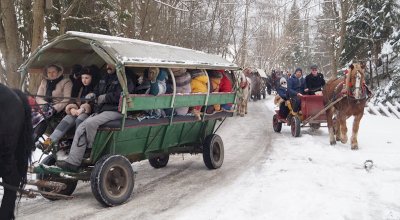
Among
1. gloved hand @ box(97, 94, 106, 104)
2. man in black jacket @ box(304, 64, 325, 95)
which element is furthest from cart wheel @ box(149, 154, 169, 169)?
man in black jacket @ box(304, 64, 325, 95)

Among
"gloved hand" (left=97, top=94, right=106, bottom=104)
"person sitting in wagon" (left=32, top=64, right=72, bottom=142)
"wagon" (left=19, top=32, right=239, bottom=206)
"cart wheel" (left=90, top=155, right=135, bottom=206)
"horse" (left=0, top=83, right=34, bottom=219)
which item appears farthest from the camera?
"person sitting in wagon" (left=32, top=64, right=72, bottom=142)

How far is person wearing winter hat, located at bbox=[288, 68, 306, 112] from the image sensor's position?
46.6 feet

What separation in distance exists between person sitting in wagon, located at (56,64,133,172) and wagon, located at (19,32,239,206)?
96mm

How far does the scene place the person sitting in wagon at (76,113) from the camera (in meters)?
6.76

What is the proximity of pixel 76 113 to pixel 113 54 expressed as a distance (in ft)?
3.63

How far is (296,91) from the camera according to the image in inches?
566

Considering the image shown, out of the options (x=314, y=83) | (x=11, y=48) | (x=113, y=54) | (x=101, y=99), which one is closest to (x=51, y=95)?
(x=101, y=99)

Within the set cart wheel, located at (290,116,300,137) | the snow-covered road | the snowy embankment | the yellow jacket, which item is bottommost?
the snow-covered road

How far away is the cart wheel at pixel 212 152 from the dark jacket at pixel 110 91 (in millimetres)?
2645

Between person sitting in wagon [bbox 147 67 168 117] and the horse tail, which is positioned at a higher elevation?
Result: person sitting in wagon [bbox 147 67 168 117]

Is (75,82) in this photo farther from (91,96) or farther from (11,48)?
(11,48)

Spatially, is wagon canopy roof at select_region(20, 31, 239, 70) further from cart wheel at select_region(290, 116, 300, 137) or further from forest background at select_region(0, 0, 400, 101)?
cart wheel at select_region(290, 116, 300, 137)

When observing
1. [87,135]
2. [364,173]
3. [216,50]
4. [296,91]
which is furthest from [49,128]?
[216,50]

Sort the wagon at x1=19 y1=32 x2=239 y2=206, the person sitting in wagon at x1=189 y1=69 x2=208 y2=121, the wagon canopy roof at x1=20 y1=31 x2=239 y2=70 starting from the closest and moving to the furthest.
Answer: the wagon at x1=19 y1=32 x2=239 y2=206 < the wagon canopy roof at x1=20 y1=31 x2=239 y2=70 < the person sitting in wagon at x1=189 y1=69 x2=208 y2=121
